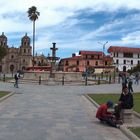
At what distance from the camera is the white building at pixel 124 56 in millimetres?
163000

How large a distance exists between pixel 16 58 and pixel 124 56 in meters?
37.8

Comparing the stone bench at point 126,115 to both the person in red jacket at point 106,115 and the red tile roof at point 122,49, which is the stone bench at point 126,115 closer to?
the person in red jacket at point 106,115

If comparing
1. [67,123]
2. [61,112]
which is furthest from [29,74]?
[67,123]

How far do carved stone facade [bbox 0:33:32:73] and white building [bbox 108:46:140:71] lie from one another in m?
28.5

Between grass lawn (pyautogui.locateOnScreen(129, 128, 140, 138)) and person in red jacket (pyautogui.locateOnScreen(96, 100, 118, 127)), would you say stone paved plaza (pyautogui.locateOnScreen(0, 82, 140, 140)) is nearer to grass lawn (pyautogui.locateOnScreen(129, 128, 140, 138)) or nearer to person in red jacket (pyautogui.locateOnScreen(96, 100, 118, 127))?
person in red jacket (pyautogui.locateOnScreen(96, 100, 118, 127))

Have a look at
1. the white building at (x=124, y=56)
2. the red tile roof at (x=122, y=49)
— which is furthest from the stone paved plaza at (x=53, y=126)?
the red tile roof at (x=122, y=49)

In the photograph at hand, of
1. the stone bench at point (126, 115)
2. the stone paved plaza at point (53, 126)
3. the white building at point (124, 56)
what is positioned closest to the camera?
the stone paved plaza at point (53, 126)

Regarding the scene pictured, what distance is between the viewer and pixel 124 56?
165 meters

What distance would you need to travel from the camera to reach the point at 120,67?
533 feet

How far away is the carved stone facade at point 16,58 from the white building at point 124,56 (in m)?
28.5

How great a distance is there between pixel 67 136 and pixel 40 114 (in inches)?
240

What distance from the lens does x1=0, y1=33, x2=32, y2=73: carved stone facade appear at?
16175cm

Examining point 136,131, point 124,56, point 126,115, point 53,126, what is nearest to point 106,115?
point 126,115

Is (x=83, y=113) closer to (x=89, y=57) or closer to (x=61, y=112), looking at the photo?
(x=61, y=112)
